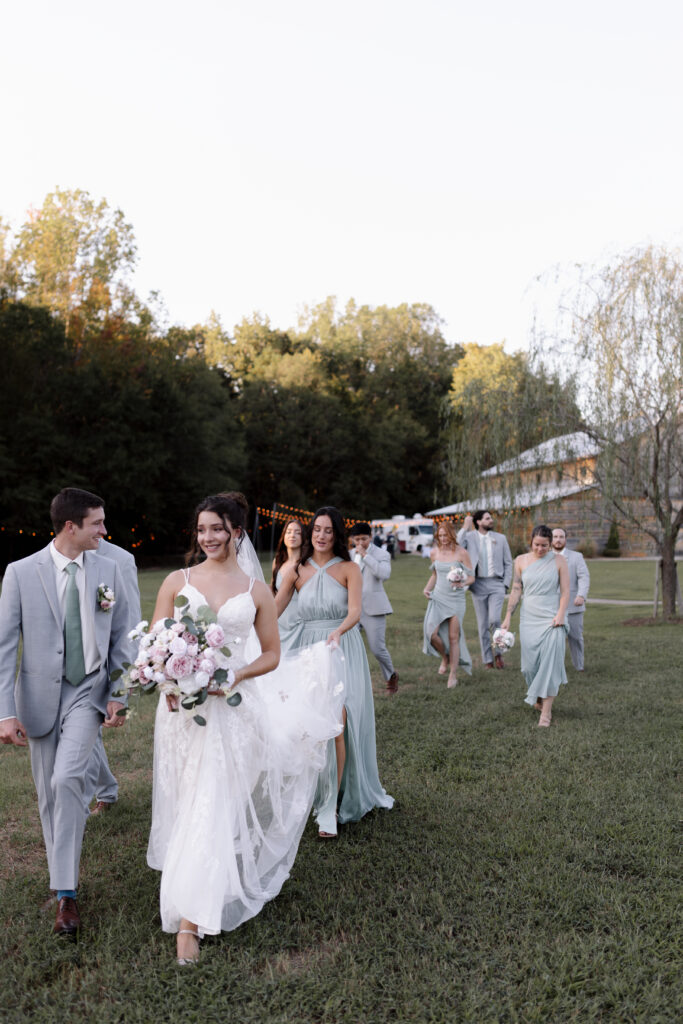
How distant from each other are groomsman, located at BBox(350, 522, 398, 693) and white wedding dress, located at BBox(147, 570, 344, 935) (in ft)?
19.2

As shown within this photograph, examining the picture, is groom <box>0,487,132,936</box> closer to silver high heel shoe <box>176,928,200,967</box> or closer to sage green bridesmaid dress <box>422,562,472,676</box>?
silver high heel shoe <box>176,928,200,967</box>

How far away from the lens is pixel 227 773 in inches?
170

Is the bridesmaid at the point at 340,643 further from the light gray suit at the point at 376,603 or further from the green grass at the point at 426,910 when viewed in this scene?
the light gray suit at the point at 376,603

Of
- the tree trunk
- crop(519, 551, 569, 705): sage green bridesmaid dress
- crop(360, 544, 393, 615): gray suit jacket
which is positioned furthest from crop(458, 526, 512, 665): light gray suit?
the tree trunk

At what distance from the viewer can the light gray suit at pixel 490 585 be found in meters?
13.1

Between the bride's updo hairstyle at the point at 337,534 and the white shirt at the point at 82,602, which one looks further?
the bride's updo hairstyle at the point at 337,534

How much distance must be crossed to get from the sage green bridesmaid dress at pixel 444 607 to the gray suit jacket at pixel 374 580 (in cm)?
71

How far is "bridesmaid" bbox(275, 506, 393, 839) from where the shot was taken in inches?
239

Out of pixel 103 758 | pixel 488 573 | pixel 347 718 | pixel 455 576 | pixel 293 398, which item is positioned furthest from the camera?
pixel 293 398

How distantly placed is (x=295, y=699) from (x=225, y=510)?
141 centimetres

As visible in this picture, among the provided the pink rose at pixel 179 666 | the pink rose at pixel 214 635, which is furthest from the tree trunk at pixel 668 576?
the pink rose at pixel 179 666

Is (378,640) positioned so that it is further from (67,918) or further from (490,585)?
(67,918)

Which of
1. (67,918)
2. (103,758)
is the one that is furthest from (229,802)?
(103,758)

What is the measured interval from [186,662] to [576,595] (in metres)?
9.07
